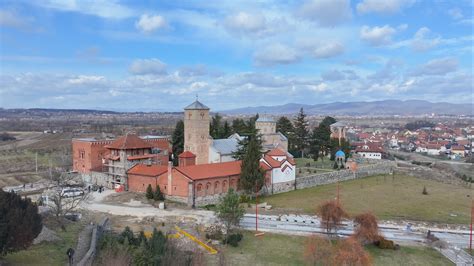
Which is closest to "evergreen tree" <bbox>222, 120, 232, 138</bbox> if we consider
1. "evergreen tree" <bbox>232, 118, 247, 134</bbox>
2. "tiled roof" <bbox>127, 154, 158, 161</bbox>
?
"evergreen tree" <bbox>232, 118, 247, 134</bbox>

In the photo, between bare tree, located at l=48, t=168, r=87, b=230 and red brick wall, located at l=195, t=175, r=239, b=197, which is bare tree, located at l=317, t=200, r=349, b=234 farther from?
bare tree, located at l=48, t=168, r=87, b=230

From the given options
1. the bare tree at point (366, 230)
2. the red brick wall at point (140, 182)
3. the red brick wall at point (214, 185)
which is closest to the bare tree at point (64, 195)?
the red brick wall at point (140, 182)

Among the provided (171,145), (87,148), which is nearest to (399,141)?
(171,145)

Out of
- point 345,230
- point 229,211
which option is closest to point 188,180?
point 229,211

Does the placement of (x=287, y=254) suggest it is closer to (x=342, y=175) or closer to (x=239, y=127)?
(x=342, y=175)

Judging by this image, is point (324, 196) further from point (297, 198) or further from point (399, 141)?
point (399, 141)
